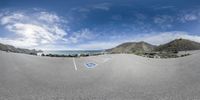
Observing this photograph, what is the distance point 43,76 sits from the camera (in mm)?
14312

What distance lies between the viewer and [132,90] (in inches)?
424

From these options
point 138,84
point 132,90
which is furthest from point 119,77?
point 132,90

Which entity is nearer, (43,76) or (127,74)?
(43,76)

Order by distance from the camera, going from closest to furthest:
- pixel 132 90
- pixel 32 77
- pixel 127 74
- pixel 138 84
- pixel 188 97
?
pixel 188 97 → pixel 132 90 → pixel 138 84 → pixel 32 77 → pixel 127 74

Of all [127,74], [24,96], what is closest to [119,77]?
[127,74]

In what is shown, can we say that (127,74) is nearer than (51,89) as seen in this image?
No

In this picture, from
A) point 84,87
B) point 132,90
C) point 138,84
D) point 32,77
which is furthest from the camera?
point 32,77

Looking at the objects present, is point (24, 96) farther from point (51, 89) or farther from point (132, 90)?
point (132, 90)

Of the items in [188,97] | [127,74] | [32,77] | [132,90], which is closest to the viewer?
[188,97]

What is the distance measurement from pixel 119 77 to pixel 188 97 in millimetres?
6028

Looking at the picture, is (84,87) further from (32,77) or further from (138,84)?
(32,77)

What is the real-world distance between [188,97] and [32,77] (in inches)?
388

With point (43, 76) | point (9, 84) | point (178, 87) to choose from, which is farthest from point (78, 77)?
point (178, 87)

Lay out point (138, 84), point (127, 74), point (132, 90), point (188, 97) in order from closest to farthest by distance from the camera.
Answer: point (188, 97) → point (132, 90) → point (138, 84) → point (127, 74)
